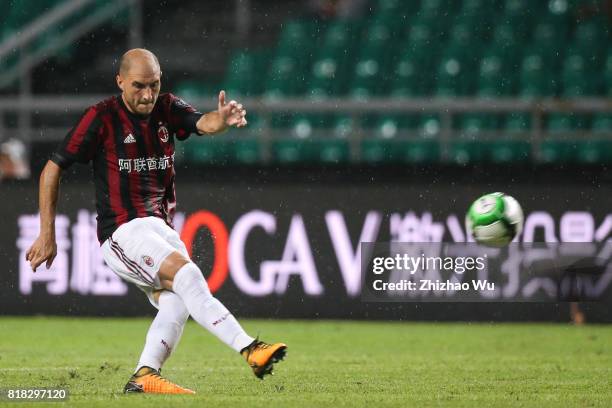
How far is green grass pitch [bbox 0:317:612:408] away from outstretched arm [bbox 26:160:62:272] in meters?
0.71

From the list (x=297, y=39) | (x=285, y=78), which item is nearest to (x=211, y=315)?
(x=285, y=78)

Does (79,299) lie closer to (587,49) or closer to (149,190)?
(149,190)

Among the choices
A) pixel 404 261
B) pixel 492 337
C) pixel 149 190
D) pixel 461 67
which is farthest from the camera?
pixel 461 67

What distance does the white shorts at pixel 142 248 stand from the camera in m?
6.43

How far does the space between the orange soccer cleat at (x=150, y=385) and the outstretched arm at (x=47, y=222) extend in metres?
0.72

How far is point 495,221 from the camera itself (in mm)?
8406

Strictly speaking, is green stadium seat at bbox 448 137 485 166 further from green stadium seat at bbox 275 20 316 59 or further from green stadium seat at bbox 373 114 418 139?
green stadium seat at bbox 275 20 316 59

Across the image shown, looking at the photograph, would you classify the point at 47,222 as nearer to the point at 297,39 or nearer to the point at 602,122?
the point at 602,122

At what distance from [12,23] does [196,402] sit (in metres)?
11.8

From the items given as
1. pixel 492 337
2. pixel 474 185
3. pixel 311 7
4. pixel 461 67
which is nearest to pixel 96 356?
pixel 492 337

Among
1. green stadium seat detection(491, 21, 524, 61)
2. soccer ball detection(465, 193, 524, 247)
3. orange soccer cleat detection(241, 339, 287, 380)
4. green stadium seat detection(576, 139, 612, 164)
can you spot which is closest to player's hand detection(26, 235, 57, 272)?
orange soccer cleat detection(241, 339, 287, 380)

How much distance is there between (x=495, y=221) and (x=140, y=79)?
2899mm

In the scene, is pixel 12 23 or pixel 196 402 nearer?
pixel 196 402

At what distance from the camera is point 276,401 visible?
243 inches
